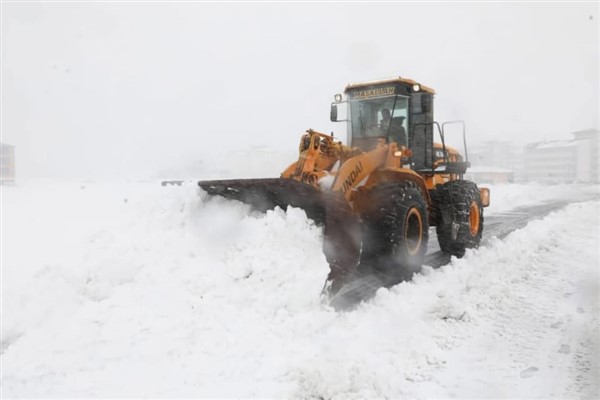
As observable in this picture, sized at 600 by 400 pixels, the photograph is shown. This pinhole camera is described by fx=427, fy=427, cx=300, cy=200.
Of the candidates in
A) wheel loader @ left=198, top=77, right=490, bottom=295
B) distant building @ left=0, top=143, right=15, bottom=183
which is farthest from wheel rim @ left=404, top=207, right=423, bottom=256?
distant building @ left=0, top=143, right=15, bottom=183

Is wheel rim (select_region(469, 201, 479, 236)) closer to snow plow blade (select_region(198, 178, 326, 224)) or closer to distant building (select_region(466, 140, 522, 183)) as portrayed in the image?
snow plow blade (select_region(198, 178, 326, 224))

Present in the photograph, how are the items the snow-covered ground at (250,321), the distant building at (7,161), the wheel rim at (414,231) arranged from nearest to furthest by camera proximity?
the snow-covered ground at (250,321)
the wheel rim at (414,231)
the distant building at (7,161)

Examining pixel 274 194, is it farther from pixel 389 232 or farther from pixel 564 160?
pixel 564 160

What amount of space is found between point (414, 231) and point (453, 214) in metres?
1.29

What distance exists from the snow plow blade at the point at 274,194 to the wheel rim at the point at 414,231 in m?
1.65

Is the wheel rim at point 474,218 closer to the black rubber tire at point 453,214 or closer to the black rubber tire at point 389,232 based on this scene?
the black rubber tire at point 453,214

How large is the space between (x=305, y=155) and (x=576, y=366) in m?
3.65

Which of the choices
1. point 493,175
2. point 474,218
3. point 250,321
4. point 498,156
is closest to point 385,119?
point 474,218

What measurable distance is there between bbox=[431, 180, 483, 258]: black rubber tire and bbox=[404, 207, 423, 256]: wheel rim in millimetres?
1189

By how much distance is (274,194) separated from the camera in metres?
4.98

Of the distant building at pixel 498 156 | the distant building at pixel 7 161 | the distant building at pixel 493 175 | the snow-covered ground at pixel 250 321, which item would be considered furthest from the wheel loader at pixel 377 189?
the distant building at pixel 498 156

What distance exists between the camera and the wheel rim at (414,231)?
5883 millimetres

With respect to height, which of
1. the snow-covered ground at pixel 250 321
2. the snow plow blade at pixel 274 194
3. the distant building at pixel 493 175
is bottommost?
the snow-covered ground at pixel 250 321

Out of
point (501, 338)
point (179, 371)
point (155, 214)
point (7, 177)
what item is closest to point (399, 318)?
point (501, 338)
